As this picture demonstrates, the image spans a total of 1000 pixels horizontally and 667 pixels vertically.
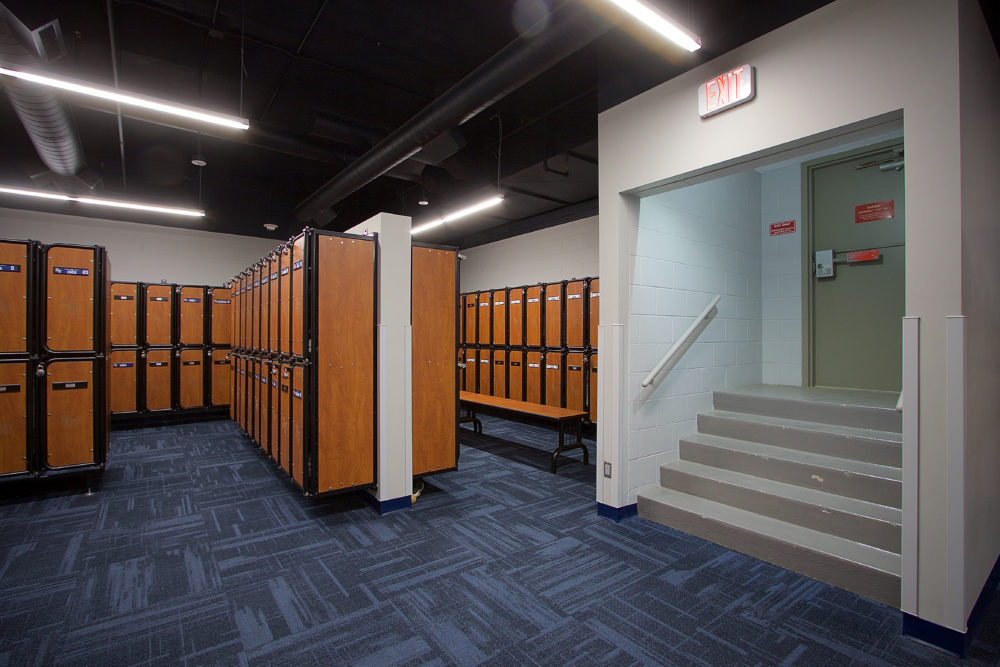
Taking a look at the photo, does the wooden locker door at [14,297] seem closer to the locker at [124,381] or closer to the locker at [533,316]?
the locker at [124,381]

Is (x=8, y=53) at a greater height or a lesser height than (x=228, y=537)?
greater

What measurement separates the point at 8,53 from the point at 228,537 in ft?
11.7

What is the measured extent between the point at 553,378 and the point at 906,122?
15.0 feet

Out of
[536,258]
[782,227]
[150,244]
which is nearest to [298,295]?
[782,227]

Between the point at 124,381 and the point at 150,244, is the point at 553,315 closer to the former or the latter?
the point at 124,381

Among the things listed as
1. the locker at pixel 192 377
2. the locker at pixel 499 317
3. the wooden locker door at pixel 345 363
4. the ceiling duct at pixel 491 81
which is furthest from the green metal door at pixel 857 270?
the locker at pixel 192 377

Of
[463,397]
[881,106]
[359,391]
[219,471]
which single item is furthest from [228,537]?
[881,106]

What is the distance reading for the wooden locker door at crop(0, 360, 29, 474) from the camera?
3.61 meters

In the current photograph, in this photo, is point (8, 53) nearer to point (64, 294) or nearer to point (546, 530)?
point (64, 294)

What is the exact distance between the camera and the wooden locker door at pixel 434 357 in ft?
12.0

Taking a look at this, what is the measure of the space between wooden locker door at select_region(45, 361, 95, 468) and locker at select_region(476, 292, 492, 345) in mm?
4790

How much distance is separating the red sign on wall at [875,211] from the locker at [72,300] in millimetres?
6927

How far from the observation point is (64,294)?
12.5 feet

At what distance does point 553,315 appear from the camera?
613 centimetres
